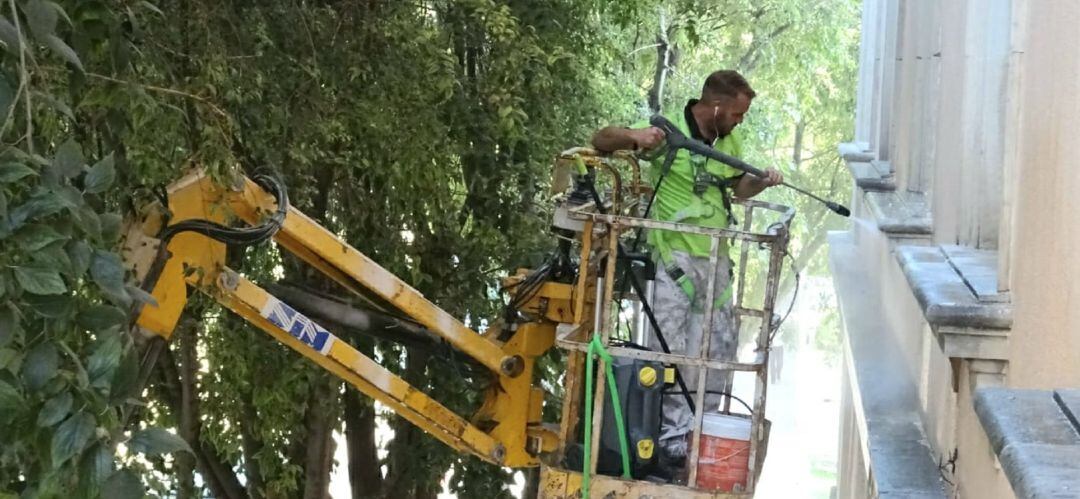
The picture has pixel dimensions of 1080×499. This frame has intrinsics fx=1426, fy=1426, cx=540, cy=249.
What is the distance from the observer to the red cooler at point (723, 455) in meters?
6.09

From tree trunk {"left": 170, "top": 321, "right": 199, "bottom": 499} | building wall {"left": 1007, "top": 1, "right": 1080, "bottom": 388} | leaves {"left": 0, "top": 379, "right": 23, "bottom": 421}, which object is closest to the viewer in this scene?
leaves {"left": 0, "top": 379, "right": 23, "bottom": 421}

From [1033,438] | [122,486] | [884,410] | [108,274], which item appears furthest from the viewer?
[884,410]

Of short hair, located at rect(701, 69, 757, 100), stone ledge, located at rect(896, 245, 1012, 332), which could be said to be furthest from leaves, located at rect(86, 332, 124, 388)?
short hair, located at rect(701, 69, 757, 100)

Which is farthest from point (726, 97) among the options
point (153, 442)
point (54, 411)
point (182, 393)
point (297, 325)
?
point (182, 393)

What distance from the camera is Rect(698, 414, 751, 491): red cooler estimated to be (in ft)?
20.0

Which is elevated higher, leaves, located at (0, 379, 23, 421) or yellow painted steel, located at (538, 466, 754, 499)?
leaves, located at (0, 379, 23, 421)

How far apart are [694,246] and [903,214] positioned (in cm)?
212

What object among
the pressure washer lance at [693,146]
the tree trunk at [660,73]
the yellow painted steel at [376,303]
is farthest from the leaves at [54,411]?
the tree trunk at [660,73]

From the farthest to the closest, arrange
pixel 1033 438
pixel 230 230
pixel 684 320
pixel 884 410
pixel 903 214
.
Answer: pixel 903 214 < pixel 884 410 < pixel 684 320 < pixel 230 230 < pixel 1033 438

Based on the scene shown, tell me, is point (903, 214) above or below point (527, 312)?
above

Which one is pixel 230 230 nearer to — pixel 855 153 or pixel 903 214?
pixel 903 214

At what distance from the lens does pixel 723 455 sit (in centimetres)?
610

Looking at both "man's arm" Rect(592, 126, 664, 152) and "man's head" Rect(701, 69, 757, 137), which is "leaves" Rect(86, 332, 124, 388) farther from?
"man's head" Rect(701, 69, 757, 137)

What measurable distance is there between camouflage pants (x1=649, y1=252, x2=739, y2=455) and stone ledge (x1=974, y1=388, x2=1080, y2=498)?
2.63 m
